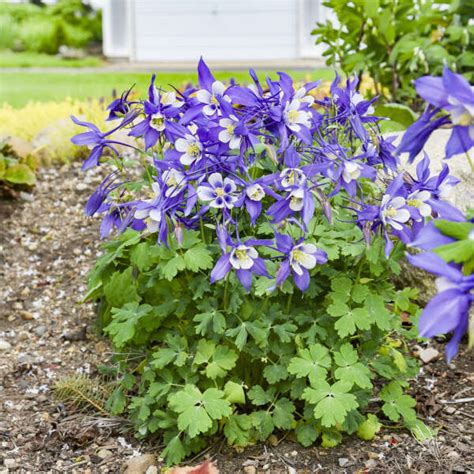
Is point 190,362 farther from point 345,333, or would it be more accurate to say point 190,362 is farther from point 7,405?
point 7,405

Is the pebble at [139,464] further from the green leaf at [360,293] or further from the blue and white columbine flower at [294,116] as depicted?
the blue and white columbine flower at [294,116]

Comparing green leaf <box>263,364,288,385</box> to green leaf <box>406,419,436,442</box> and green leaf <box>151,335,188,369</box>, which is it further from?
green leaf <box>406,419,436,442</box>

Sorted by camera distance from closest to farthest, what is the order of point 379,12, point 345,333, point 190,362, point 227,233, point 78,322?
point 227,233
point 345,333
point 190,362
point 78,322
point 379,12

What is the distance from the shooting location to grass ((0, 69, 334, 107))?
9539mm

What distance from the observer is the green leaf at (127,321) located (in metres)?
2.42

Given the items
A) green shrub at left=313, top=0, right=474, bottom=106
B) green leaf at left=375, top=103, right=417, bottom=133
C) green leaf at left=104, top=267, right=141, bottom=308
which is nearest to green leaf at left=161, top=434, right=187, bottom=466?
green leaf at left=104, top=267, right=141, bottom=308

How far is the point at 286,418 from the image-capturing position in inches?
96.0

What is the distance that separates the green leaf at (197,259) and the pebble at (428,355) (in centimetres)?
125

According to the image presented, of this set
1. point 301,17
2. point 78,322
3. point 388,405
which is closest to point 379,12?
point 78,322

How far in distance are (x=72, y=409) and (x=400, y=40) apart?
123 inches

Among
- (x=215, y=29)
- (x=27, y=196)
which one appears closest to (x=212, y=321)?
(x=27, y=196)

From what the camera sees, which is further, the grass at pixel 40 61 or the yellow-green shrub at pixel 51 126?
the grass at pixel 40 61

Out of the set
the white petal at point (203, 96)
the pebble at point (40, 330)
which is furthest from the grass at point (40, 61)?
the white petal at point (203, 96)

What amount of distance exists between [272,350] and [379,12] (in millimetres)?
3105
